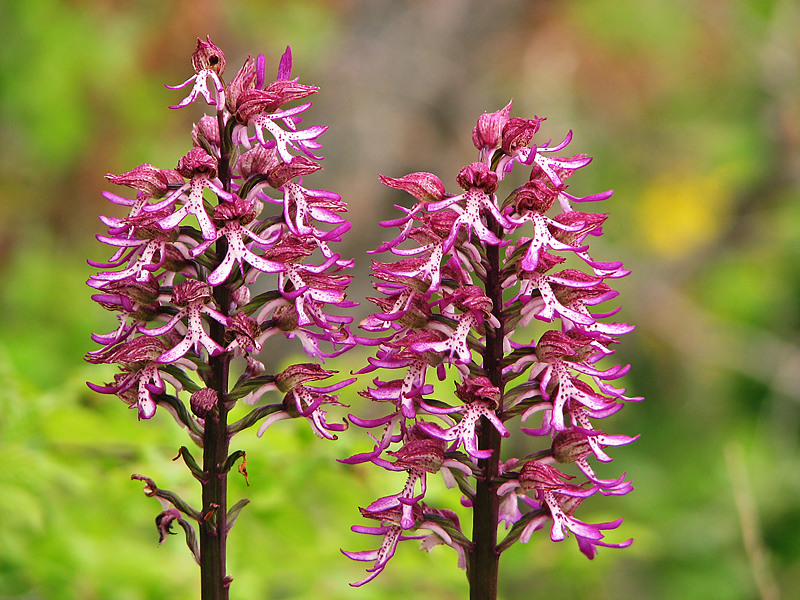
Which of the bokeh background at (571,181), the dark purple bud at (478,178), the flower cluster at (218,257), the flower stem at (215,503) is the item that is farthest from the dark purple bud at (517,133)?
the bokeh background at (571,181)

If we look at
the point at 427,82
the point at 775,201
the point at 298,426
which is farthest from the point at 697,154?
the point at 298,426

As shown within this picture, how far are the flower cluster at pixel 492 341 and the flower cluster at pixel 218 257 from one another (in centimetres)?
19

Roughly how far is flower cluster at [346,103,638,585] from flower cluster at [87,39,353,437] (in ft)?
0.62

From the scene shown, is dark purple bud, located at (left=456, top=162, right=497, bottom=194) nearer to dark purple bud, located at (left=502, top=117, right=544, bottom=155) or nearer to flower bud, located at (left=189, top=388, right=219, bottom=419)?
dark purple bud, located at (left=502, top=117, right=544, bottom=155)

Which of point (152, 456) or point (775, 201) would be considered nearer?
point (152, 456)

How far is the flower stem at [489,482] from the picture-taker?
2.20 m

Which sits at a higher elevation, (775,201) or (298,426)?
(775,201)

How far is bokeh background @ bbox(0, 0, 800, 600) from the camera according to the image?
271 inches

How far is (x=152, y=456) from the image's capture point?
11.0ft

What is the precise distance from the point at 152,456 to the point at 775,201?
726cm

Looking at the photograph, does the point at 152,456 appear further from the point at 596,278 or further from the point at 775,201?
the point at 775,201

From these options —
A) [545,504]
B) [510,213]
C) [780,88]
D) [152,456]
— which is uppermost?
[780,88]

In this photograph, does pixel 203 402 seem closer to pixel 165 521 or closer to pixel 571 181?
pixel 165 521

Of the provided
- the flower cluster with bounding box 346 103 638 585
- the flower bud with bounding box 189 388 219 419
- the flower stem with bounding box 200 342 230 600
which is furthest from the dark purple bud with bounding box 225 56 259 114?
the flower bud with bounding box 189 388 219 419
